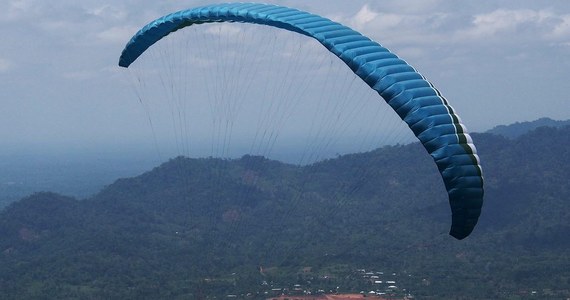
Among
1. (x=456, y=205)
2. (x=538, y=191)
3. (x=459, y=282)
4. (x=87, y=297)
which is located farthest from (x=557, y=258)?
(x=456, y=205)

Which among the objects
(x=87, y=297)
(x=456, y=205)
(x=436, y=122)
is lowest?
(x=87, y=297)

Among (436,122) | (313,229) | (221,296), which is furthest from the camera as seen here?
(313,229)

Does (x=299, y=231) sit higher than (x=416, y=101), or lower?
lower

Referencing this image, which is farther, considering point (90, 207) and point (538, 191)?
point (90, 207)

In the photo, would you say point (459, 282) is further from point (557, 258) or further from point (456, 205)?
point (456, 205)

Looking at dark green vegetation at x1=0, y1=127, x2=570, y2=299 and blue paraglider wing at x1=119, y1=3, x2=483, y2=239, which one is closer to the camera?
blue paraglider wing at x1=119, y1=3, x2=483, y2=239

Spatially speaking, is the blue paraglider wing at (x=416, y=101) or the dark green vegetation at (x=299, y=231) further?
the dark green vegetation at (x=299, y=231)

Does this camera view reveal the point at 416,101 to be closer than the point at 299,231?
Yes

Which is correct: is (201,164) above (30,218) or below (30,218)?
above
